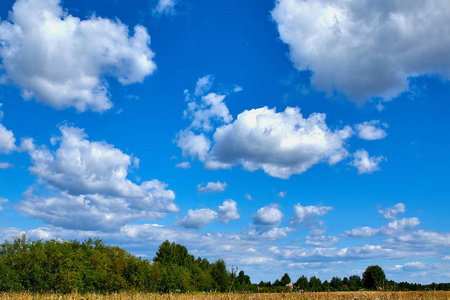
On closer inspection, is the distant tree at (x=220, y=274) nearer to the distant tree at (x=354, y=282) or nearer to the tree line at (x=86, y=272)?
the tree line at (x=86, y=272)

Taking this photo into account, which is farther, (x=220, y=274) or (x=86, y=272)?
(x=220, y=274)

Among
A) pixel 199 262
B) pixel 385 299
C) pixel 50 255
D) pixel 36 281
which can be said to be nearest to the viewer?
pixel 385 299

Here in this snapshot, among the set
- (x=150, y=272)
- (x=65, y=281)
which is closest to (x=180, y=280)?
(x=150, y=272)

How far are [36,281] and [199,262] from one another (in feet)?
287

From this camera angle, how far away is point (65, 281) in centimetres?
6562

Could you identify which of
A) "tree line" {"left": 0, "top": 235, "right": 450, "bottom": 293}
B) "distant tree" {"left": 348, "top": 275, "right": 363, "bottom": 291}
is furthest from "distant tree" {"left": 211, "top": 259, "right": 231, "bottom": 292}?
"distant tree" {"left": 348, "top": 275, "right": 363, "bottom": 291}

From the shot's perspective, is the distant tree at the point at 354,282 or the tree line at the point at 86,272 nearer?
the tree line at the point at 86,272

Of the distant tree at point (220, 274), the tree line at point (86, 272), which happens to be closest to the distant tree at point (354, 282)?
the tree line at point (86, 272)

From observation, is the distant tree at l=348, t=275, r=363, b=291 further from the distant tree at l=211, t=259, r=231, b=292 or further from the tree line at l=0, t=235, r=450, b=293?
the distant tree at l=211, t=259, r=231, b=292

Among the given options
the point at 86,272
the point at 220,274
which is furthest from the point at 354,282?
the point at 86,272

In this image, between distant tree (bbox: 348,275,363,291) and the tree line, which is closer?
the tree line

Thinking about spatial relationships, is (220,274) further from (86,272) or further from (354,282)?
(86,272)

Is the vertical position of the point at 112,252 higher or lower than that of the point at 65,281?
higher

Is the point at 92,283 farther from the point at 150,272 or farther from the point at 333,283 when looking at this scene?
the point at 333,283
